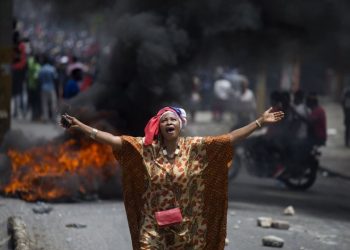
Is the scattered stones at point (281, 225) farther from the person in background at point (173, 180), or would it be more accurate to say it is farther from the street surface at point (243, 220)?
the person in background at point (173, 180)

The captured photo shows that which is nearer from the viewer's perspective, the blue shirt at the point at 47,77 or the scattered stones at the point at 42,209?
the scattered stones at the point at 42,209

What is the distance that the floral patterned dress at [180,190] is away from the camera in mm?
5836

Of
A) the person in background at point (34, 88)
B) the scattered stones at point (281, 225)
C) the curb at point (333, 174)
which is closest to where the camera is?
the scattered stones at point (281, 225)

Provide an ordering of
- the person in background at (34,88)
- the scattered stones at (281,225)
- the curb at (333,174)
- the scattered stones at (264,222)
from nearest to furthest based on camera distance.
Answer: the scattered stones at (281,225) → the scattered stones at (264,222) → the curb at (333,174) → the person in background at (34,88)

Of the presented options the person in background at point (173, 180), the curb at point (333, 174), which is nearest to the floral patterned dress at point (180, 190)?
the person in background at point (173, 180)

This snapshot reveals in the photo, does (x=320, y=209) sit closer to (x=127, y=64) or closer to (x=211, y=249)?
(x=127, y=64)

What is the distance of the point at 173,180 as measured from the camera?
229 inches

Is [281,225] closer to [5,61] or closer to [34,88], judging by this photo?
[5,61]

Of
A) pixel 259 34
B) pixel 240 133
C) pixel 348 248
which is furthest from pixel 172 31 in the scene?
pixel 240 133

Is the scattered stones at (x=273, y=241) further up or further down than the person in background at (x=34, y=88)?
further down

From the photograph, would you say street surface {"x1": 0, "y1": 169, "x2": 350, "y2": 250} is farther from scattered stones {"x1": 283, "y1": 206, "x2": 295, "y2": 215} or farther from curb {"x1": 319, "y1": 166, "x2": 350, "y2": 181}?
curb {"x1": 319, "y1": 166, "x2": 350, "y2": 181}

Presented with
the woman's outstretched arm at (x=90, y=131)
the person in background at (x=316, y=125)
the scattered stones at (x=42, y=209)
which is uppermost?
the woman's outstretched arm at (x=90, y=131)

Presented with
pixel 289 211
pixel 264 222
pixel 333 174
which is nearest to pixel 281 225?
pixel 264 222

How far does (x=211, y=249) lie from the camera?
5.98 meters
